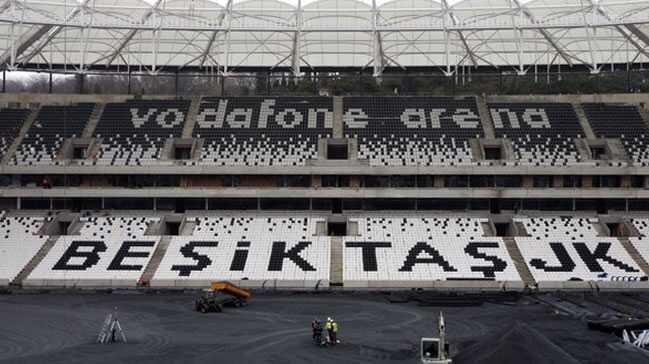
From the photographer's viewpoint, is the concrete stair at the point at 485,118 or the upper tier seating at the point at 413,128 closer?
the upper tier seating at the point at 413,128

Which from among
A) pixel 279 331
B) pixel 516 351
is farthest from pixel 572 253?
pixel 516 351

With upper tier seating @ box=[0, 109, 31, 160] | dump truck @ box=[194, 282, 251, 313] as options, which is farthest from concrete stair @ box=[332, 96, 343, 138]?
upper tier seating @ box=[0, 109, 31, 160]

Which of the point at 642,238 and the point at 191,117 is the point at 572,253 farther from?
the point at 191,117

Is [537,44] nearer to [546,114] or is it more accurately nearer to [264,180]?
[546,114]

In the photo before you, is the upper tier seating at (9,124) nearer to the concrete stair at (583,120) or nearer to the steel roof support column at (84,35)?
the steel roof support column at (84,35)

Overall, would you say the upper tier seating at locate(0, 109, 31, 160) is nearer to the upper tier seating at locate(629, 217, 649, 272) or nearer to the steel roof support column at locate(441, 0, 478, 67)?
the steel roof support column at locate(441, 0, 478, 67)

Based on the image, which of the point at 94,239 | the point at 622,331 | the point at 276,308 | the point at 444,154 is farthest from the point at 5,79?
the point at 622,331

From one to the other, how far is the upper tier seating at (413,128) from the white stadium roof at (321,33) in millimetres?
3588

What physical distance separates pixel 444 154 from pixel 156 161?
2244cm

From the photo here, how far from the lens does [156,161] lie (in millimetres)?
66375

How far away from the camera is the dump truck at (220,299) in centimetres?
4281

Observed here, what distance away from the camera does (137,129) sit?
70562 millimetres

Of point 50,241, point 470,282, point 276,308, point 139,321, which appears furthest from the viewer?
point 50,241

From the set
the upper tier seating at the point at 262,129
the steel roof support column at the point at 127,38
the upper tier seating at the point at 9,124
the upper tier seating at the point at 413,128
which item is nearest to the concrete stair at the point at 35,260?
the upper tier seating at the point at 9,124
